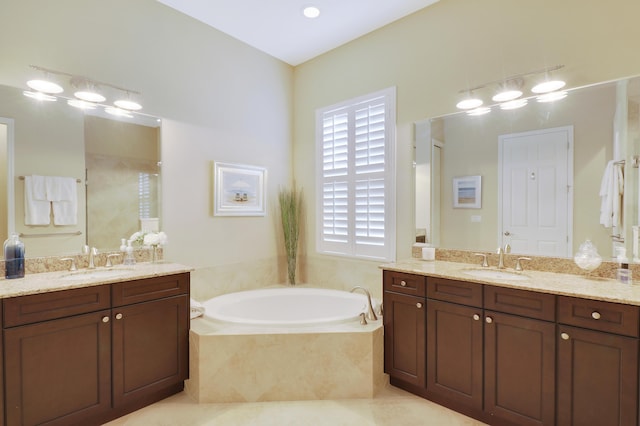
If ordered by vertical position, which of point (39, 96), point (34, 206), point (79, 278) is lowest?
point (79, 278)

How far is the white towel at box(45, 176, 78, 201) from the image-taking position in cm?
231

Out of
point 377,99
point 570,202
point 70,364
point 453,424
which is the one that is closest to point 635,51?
point 570,202

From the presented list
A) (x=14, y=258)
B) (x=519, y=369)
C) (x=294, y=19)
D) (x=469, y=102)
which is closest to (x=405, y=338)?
(x=519, y=369)

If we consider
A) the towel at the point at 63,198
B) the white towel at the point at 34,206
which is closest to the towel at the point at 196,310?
the towel at the point at 63,198

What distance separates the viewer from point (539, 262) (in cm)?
234

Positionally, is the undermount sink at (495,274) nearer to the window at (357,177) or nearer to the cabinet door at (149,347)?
the window at (357,177)

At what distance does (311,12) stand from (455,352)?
2.96 m

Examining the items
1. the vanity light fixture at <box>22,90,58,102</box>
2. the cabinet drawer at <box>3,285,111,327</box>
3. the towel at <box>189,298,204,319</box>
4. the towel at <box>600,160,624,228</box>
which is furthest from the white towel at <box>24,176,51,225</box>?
the towel at <box>600,160,624,228</box>

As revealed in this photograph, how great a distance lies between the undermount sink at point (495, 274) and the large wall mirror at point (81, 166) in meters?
2.61

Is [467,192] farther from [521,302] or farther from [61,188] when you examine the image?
[61,188]

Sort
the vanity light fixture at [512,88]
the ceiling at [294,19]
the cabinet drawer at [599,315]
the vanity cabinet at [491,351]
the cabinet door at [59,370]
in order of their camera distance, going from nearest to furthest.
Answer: the cabinet drawer at [599,315] → the cabinet door at [59,370] → the vanity cabinet at [491,351] → the vanity light fixture at [512,88] → the ceiling at [294,19]

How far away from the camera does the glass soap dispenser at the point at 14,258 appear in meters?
2.02

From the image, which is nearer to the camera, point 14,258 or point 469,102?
point 14,258

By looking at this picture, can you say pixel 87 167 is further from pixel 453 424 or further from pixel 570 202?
pixel 570 202
